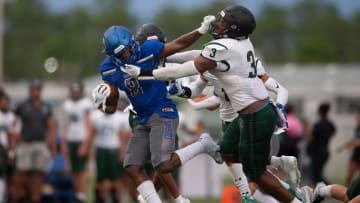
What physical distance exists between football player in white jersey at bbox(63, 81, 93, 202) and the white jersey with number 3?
7295mm

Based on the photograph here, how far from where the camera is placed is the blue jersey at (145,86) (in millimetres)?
11344

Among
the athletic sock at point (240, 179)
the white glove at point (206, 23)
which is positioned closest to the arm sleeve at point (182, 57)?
the white glove at point (206, 23)

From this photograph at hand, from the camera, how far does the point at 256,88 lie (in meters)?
10.8

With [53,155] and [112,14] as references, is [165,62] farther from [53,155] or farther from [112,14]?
[112,14]

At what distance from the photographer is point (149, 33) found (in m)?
11.8

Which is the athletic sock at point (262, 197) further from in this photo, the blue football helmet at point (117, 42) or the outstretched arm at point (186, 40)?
the blue football helmet at point (117, 42)

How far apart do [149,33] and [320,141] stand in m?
9.20

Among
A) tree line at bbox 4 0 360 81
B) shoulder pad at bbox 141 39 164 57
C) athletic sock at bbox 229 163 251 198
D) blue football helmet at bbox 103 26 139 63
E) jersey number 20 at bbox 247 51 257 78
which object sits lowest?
tree line at bbox 4 0 360 81

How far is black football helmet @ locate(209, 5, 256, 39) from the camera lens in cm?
1072

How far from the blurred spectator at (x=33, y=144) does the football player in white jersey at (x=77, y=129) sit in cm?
36

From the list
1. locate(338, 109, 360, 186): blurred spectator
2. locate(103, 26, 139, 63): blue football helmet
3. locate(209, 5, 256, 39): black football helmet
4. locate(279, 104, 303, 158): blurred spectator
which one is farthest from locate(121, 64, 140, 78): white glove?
locate(338, 109, 360, 186): blurred spectator

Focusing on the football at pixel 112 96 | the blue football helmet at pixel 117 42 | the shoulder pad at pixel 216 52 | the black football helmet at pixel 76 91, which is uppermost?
the blue football helmet at pixel 117 42

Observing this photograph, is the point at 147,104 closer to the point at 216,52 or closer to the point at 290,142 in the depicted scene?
the point at 216,52

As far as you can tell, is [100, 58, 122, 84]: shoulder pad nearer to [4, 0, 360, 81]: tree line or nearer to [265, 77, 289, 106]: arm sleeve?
[265, 77, 289, 106]: arm sleeve
